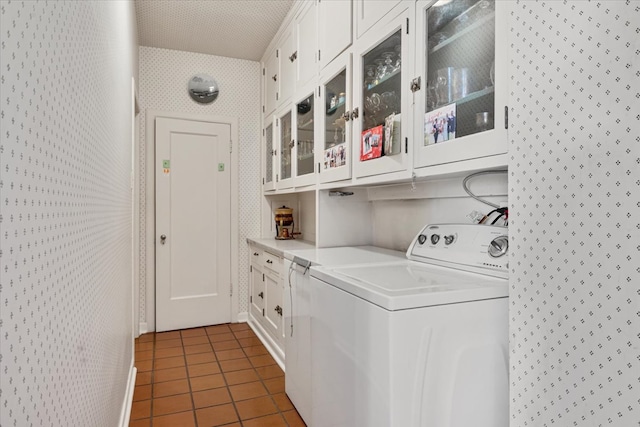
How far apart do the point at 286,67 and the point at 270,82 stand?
493 millimetres

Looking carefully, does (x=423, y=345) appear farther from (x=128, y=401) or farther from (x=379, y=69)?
(x=128, y=401)

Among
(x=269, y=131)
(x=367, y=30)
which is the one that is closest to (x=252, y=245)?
(x=269, y=131)

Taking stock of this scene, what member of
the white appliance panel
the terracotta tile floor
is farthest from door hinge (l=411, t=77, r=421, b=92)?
the terracotta tile floor

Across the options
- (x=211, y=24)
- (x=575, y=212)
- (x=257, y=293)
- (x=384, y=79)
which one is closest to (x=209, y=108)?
(x=211, y=24)

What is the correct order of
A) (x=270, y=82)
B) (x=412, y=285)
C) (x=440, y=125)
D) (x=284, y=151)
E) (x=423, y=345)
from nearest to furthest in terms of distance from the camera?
(x=423, y=345) → (x=412, y=285) → (x=440, y=125) → (x=284, y=151) → (x=270, y=82)

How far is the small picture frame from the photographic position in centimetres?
A: 148

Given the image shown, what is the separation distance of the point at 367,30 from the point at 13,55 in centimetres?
177

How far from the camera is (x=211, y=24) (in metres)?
3.20

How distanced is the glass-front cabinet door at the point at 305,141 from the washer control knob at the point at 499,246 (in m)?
1.48

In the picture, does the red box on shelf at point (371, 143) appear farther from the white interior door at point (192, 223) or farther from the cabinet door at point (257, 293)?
the white interior door at point (192, 223)

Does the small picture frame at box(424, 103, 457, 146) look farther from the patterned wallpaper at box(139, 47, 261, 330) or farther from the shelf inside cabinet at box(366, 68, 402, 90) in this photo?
the patterned wallpaper at box(139, 47, 261, 330)

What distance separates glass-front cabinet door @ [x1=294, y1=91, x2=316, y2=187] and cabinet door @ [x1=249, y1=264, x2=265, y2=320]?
938 mm

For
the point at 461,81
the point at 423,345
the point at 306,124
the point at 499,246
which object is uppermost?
the point at 306,124

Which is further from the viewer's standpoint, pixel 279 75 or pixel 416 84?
pixel 279 75
